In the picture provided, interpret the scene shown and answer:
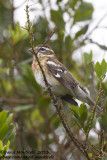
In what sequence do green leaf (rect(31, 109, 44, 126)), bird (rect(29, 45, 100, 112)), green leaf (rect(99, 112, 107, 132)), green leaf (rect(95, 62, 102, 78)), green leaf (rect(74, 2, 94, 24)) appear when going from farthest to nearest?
green leaf (rect(31, 109, 44, 126)) → green leaf (rect(74, 2, 94, 24)) → bird (rect(29, 45, 100, 112)) → green leaf (rect(99, 112, 107, 132)) → green leaf (rect(95, 62, 102, 78))

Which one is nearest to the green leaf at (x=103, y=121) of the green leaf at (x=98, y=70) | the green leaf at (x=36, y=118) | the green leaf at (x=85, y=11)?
the green leaf at (x=98, y=70)

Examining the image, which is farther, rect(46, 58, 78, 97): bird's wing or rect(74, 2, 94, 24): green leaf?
rect(74, 2, 94, 24): green leaf

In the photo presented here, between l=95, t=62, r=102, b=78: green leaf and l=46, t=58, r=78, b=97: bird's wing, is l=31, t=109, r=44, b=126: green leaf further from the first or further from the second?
l=95, t=62, r=102, b=78: green leaf

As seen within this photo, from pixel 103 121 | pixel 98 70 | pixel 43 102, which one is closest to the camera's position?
pixel 98 70

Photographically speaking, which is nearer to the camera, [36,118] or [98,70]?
[98,70]

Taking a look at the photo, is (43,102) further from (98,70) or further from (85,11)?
(98,70)

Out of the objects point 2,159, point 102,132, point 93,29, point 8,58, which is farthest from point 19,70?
point 2,159

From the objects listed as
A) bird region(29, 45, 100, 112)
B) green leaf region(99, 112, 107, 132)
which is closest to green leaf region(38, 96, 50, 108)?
bird region(29, 45, 100, 112)

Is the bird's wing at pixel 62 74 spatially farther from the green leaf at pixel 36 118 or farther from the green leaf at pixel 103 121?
the green leaf at pixel 36 118

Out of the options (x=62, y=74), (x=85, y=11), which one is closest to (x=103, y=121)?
(x=62, y=74)
